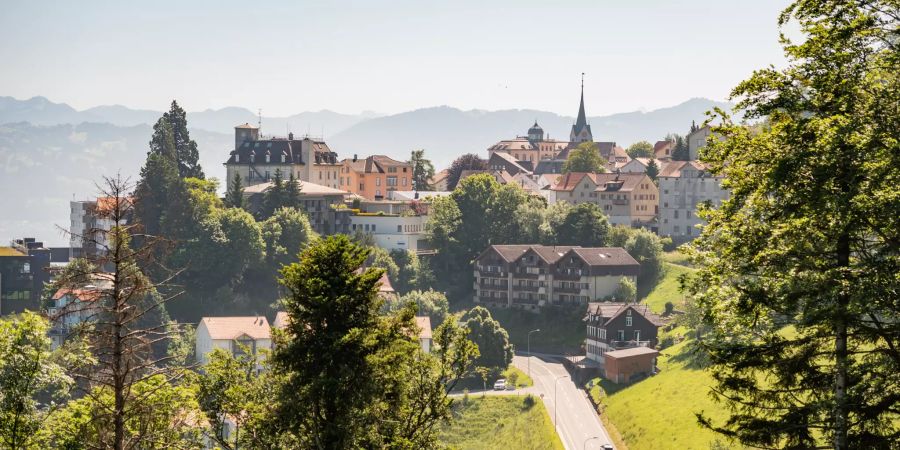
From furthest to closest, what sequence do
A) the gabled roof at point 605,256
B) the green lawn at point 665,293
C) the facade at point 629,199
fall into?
the facade at point 629,199
the gabled roof at point 605,256
the green lawn at point 665,293

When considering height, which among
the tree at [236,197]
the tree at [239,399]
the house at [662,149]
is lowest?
the tree at [239,399]

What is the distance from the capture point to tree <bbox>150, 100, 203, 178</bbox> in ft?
422

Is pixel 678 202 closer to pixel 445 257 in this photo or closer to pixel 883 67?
pixel 445 257

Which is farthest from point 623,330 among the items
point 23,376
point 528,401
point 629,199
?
point 23,376

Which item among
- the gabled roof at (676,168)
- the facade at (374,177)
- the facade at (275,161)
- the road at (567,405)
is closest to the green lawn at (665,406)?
the road at (567,405)

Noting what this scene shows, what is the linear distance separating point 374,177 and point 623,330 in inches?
2566

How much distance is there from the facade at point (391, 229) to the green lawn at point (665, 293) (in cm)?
2577

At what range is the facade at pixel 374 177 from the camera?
150762 mm

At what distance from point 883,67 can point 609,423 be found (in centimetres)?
6072

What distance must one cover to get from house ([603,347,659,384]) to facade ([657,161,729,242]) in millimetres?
41950

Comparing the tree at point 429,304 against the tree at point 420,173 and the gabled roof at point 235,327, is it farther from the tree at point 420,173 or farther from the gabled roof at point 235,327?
the tree at point 420,173

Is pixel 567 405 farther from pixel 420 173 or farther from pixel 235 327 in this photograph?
pixel 420 173

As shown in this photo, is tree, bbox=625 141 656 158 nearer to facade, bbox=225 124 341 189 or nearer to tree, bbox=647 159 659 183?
tree, bbox=647 159 659 183

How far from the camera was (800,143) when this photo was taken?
1875 centimetres
